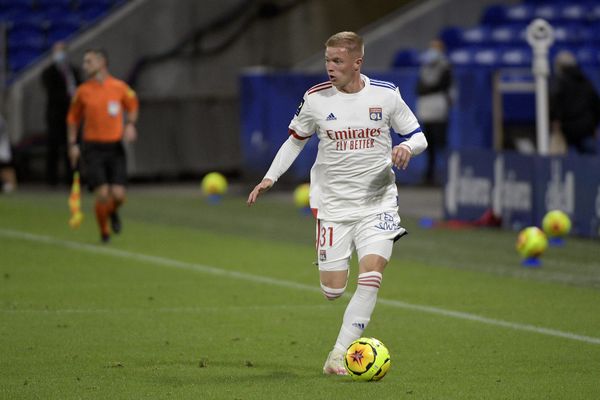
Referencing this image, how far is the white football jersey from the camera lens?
29.6ft

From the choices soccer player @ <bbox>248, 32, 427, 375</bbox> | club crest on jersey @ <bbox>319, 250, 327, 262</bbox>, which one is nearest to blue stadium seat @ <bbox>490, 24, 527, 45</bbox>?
soccer player @ <bbox>248, 32, 427, 375</bbox>

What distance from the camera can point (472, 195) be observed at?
759 inches

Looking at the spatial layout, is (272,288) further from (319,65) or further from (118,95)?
(319,65)

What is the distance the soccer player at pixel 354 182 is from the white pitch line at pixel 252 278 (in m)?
2.26

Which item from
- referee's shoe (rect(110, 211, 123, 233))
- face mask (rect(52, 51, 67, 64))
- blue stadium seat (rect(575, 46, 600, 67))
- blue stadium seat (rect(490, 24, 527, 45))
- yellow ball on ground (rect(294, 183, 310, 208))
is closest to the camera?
referee's shoe (rect(110, 211, 123, 233))

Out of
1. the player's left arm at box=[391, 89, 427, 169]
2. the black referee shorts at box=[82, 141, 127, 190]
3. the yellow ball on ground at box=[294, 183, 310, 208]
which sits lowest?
the yellow ball on ground at box=[294, 183, 310, 208]

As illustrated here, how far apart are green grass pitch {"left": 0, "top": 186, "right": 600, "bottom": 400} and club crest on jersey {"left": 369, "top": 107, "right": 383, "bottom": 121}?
1.61 metres

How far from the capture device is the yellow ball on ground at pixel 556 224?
54.3 feet

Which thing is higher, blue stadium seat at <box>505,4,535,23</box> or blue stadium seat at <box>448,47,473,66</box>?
blue stadium seat at <box>505,4,535,23</box>

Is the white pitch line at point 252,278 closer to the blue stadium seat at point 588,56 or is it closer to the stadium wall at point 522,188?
the stadium wall at point 522,188

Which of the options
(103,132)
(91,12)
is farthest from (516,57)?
(103,132)

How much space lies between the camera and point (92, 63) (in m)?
17.0

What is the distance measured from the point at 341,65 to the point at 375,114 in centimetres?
41

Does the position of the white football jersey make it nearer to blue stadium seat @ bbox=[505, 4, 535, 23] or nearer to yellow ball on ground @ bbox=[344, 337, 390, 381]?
yellow ball on ground @ bbox=[344, 337, 390, 381]
